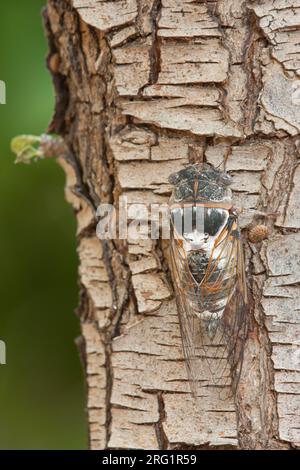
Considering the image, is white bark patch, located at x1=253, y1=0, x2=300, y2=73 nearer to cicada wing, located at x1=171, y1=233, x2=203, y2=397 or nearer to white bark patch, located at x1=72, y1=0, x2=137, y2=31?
white bark patch, located at x1=72, y1=0, x2=137, y2=31

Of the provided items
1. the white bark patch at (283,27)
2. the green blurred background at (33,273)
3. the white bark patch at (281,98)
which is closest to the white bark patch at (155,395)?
the white bark patch at (281,98)

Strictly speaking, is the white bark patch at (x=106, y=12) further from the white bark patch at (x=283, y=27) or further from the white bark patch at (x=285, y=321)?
the white bark patch at (x=285, y=321)

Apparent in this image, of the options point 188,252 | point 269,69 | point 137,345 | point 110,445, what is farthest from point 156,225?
point 110,445

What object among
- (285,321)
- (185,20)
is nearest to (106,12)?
(185,20)

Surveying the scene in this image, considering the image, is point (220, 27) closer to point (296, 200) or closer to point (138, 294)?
point (296, 200)

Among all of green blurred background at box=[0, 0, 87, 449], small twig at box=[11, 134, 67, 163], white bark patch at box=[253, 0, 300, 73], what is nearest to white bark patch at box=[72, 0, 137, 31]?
white bark patch at box=[253, 0, 300, 73]
